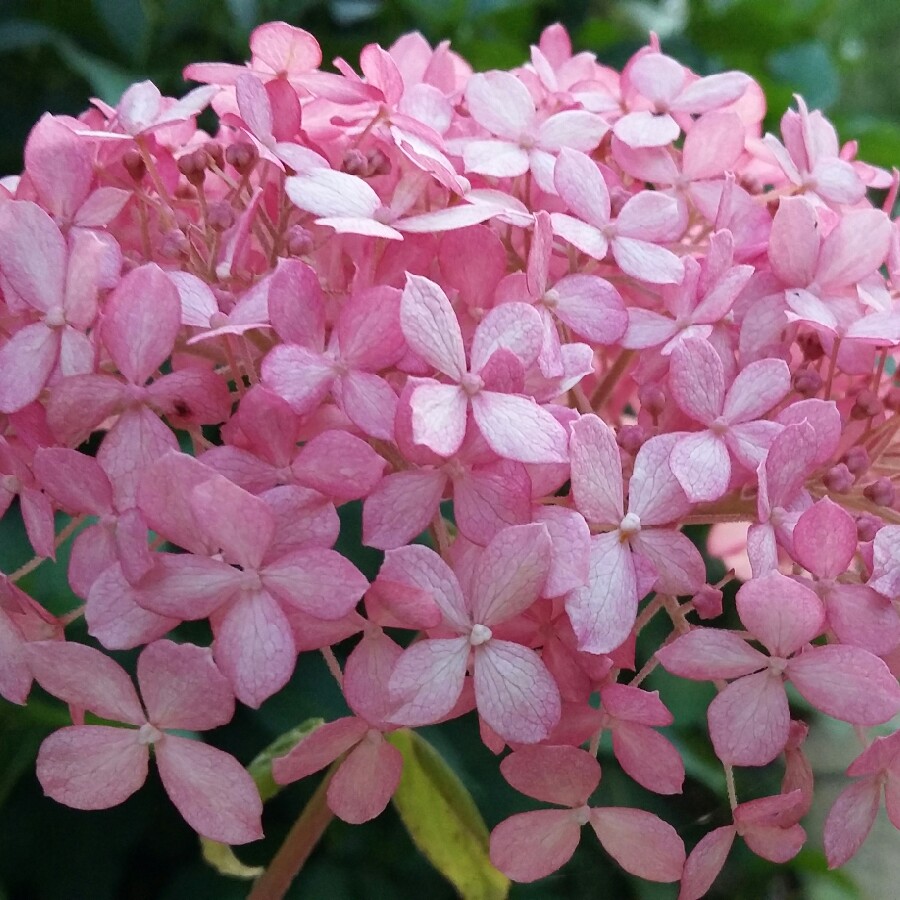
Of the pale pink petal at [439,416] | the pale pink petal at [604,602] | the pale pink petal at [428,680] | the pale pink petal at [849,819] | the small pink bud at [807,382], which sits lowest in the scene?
the pale pink petal at [849,819]

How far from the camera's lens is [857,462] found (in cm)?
41

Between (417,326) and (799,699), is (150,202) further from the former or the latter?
(799,699)

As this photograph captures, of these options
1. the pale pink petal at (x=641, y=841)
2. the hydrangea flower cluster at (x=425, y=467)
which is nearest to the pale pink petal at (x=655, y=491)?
the hydrangea flower cluster at (x=425, y=467)

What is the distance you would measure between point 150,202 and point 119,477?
13 centimetres

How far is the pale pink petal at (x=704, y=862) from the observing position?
1.19 feet

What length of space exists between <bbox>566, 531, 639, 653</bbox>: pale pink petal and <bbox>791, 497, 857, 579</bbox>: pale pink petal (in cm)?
6

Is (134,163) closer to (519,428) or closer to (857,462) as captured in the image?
(519,428)

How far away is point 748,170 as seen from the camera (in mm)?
521

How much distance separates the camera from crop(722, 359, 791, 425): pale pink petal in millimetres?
374

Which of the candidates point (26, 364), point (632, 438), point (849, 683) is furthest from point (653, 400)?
point (26, 364)

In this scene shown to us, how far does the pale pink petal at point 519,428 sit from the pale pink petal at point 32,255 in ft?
0.53

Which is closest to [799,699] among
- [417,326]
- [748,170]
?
[748,170]

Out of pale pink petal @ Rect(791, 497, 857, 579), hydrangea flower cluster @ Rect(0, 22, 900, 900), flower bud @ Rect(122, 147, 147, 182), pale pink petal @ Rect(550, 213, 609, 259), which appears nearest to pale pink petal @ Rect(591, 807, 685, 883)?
hydrangea flower cluster @ Rect(0, 22, 900, 900)

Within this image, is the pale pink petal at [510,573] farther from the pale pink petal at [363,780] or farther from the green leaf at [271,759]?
the green leaf at [271,759]
